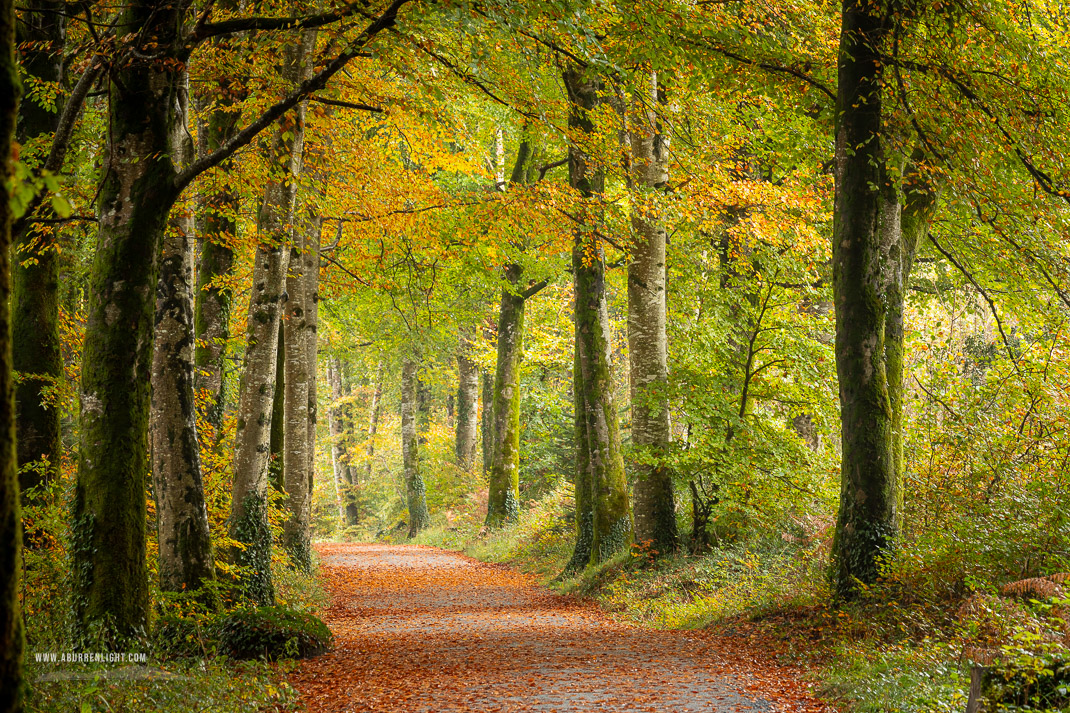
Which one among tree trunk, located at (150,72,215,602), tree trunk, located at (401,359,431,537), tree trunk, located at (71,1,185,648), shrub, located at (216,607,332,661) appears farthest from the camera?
tree trunk, located at (401,359,431,537)

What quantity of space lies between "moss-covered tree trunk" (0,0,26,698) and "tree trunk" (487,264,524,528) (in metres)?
18.9

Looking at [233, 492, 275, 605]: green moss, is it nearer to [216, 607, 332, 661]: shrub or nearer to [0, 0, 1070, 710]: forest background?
[0, 0, 1070, 710]: forest background

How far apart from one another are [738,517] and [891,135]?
6.05 metres

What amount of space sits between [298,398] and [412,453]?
520 inches

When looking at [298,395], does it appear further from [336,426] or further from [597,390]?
[336,426]

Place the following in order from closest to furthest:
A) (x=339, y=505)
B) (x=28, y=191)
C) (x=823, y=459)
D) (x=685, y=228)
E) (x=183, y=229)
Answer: (x=28, y=191) < (x=183, y=229) < (x=823, y=459) < (x=685, y=228) < (x=339, y=505)

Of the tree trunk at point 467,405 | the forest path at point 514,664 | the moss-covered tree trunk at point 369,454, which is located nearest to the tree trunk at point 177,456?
the forest path at point 514,664

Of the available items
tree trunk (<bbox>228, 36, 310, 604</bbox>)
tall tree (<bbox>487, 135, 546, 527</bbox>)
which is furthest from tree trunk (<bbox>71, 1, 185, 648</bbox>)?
tall tree (<bbox>487, 135, 546, 527</bbox>)

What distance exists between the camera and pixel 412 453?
27.0 meters

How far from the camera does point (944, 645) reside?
5.85m

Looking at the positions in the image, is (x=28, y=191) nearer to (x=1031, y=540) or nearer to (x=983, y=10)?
(x=1031, y=540)

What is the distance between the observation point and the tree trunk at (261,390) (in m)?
9.63

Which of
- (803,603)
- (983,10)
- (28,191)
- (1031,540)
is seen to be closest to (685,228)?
(983,10)

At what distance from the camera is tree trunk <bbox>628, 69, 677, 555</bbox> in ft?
40.4
